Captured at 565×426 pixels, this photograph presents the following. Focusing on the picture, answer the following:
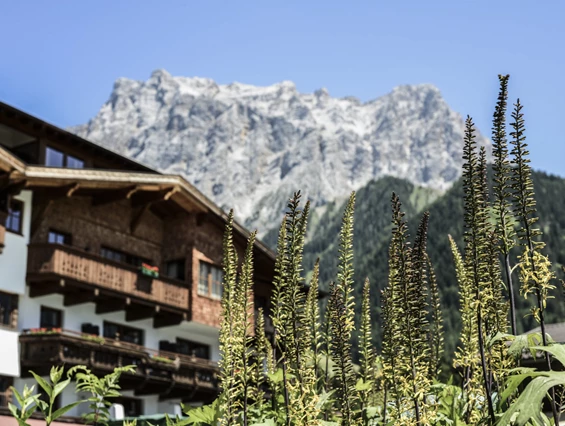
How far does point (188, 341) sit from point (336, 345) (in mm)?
38997

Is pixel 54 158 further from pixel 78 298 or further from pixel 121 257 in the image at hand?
pixel 78 298

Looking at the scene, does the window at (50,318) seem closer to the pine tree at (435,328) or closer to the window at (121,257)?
the window at (121,257)

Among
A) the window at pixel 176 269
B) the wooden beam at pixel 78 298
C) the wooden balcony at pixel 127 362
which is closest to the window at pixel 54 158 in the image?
the wooden beam at pixel 78 298

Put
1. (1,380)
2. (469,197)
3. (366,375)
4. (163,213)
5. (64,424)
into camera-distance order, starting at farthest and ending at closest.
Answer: (163,213) → (1,380) → (64,424) → (366,375) → (469,197)

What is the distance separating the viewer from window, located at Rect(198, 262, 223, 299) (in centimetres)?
4425

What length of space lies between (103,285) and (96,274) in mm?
600

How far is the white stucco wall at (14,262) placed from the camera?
112ft

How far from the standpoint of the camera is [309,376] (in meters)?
7.29

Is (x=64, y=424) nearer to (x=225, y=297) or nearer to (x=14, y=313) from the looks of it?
(x=14, y=313)

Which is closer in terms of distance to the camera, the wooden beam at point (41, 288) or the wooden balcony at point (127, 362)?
the wooden balcony at point (127, 362)

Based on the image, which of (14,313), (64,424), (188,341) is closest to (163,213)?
(188,341)

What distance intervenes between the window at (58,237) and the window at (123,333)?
175 inches

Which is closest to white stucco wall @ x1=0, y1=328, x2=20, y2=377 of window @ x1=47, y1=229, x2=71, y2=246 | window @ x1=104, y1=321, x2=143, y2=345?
window @ x1=47, y1=229, x2=71, y2=246

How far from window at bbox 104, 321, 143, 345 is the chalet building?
54 millimetres
